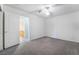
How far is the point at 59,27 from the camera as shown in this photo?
2.12 metres

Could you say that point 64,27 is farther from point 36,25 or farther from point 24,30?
point 24,30

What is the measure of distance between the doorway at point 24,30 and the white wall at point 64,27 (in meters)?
0.44

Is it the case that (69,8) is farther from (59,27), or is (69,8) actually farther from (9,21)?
(9,21)

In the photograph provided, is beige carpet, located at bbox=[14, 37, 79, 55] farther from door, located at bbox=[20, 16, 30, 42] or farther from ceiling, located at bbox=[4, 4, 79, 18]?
ceiling, located at bbox=[4, 4, 79, 18]

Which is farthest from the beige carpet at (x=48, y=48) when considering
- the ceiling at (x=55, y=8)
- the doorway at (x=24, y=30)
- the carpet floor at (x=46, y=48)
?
the ceiling at (x=55, y=8)

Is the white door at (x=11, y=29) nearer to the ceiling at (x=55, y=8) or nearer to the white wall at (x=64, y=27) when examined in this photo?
the ceiling at (x=55, y=8)

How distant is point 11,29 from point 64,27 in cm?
112

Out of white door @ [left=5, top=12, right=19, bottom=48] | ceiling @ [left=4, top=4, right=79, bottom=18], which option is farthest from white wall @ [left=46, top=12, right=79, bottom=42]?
white door @ [left=5, top=12, right=19, bottom=48]

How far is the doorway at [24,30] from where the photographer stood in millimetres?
2105
